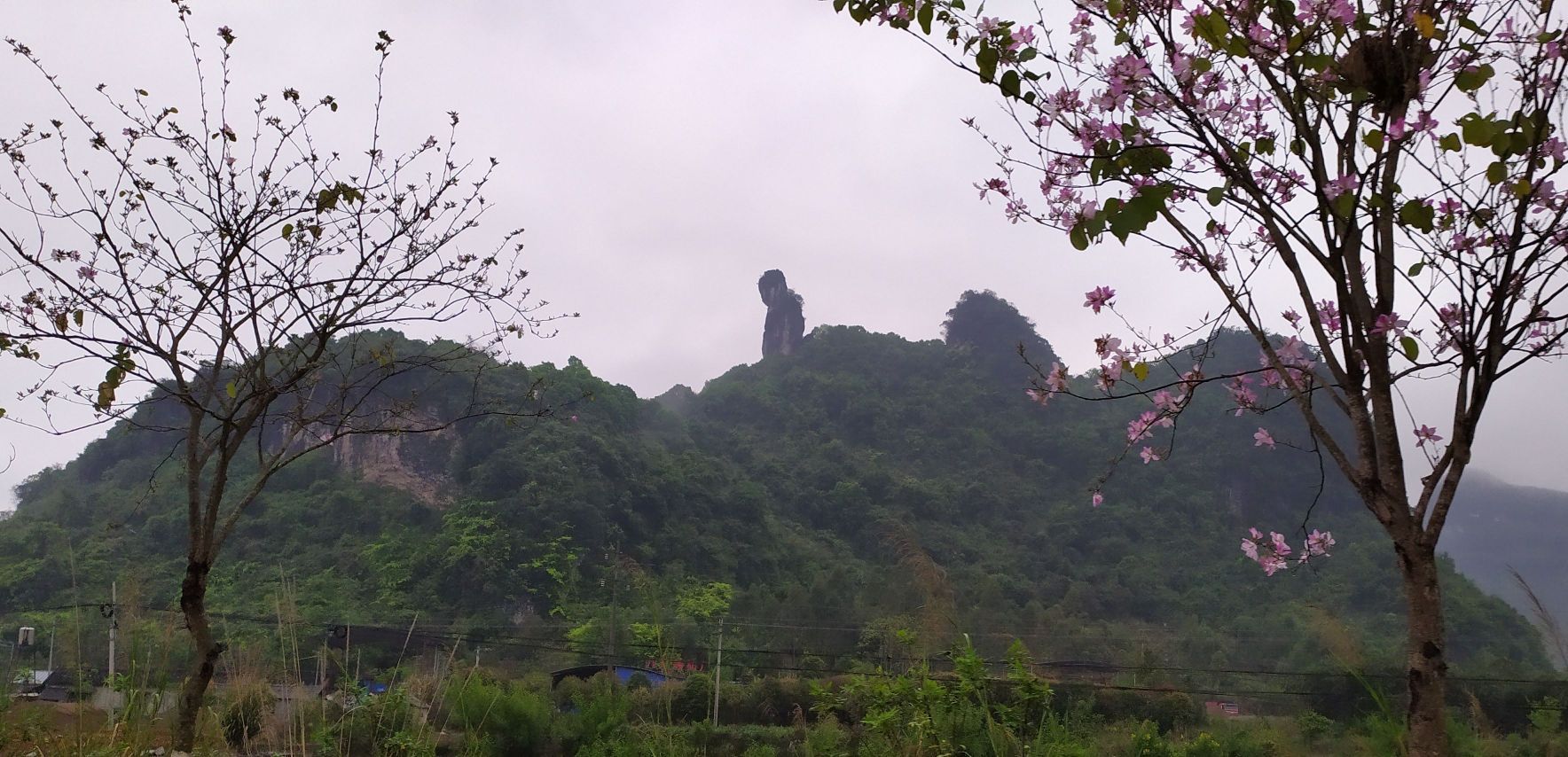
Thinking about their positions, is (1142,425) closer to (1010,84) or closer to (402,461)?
(1010,84)

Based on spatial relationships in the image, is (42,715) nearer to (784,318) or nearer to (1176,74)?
(1176,74)

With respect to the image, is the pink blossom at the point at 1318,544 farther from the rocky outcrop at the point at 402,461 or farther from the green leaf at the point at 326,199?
the rocky outcrop at the point at 402,461

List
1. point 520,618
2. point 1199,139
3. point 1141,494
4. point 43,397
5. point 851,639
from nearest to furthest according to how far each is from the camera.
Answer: point 1199,139 < point 43,397 < point 851,639 < point 520,618 < point 1141,494

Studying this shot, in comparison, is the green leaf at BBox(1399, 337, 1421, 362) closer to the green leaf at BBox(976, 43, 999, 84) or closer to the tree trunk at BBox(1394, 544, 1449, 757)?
the tree trunk at BBox(1394, 544, 1449, 757)

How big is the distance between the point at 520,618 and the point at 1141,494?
22.3 metres

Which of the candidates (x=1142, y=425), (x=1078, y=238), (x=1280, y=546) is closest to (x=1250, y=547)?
(x=1280, y=546)

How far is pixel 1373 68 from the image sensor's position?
1.56 m

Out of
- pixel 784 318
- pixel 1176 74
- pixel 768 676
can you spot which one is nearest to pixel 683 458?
pixel 768 676

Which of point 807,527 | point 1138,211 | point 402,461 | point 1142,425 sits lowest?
point 807,527

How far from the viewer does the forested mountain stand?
65.5ft

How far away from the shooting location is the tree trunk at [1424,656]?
1405 millimetres

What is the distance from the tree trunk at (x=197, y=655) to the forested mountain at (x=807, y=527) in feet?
36.4

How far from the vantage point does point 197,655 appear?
275 cm

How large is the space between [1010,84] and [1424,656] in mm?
1079
